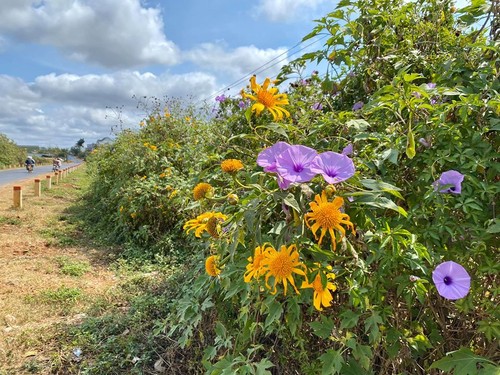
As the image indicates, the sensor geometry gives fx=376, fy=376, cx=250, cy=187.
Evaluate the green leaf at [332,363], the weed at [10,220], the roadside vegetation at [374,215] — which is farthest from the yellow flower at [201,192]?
the weed at [10,220]

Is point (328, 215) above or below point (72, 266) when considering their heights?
above

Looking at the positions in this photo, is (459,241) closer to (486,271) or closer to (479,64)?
(486,271)

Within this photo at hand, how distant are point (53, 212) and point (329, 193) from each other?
25.6ft

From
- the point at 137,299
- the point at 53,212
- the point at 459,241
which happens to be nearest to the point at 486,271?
the point at 459,241

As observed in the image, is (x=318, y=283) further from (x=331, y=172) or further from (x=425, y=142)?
(x=425, y=142)

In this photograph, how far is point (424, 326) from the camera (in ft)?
3.53

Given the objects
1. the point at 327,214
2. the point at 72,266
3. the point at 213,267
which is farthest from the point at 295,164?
the point at 72,266

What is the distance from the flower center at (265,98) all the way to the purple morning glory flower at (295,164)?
0.31 metres

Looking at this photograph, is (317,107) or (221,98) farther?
(221,98)

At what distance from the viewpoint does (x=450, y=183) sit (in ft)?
3.00

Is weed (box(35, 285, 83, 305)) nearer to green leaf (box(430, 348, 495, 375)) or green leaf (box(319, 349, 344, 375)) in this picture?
green leaf (box(319, 349, 344, 375))

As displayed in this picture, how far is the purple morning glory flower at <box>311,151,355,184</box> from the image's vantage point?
2.55ft

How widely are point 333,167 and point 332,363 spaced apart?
0.51 metres

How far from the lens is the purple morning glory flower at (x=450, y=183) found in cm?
91
